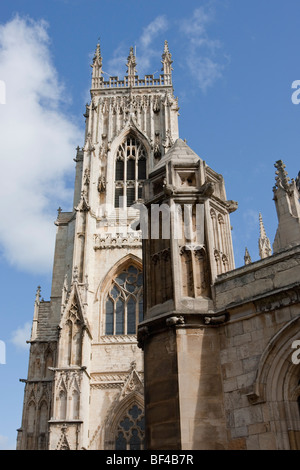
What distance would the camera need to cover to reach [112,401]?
70.5 ft

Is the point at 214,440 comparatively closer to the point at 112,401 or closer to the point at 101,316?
the point at 112,401

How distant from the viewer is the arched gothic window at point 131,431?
20594 millimetres

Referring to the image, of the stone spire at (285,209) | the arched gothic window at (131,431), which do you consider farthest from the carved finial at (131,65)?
the stone spire at (285,209)

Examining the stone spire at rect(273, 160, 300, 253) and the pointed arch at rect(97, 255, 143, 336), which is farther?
the pointed arch at rect(97, 255, 143, 336)

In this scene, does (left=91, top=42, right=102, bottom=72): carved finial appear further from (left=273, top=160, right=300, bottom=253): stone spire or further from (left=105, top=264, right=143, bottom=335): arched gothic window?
(left=273, top=160, right=300, bottom=253): stone spire

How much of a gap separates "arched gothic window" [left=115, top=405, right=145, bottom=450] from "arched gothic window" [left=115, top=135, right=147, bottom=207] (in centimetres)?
1161

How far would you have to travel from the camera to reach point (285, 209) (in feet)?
35.1

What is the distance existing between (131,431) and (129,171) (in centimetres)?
1519

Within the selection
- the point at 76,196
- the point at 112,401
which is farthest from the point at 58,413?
the point at 76,196

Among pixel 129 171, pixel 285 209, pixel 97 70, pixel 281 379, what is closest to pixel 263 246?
pixel 129 171

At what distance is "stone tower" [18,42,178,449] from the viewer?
20.7 metres

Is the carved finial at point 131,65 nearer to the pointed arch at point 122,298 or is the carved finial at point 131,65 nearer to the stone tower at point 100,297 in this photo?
the stone tower at point 100,297

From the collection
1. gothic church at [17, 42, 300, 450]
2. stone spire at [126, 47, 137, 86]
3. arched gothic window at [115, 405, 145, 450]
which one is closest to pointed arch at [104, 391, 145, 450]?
arched gothic window at [115, 405, 145, 450]

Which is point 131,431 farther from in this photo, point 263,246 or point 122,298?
point 263,246
